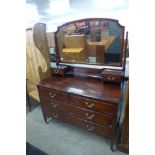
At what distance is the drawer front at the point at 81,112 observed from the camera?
1.35m

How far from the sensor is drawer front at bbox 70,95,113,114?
1.27 metres

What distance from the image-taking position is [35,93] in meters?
2.21

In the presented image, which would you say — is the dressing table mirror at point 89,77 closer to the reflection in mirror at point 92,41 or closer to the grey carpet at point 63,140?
the reflection in mirror at point 92,41

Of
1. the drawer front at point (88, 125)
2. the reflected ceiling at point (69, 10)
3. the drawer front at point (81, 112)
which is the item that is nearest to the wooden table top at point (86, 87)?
the drawer front at point (81, 112)

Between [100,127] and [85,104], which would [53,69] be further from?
[100,127]

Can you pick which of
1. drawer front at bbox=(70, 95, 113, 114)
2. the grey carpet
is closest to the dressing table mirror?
drawer front at bbox=(70, 95, 113, 114)

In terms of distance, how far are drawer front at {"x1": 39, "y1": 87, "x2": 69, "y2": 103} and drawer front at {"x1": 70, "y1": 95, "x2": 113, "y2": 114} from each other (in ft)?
0.29

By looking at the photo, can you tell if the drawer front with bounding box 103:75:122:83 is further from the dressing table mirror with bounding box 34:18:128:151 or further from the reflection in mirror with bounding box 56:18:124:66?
the reflection in mirror with bounding box 56:18:124:66

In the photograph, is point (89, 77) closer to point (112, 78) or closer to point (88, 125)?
point (112, 78)

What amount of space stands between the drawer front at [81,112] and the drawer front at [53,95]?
0.07m
